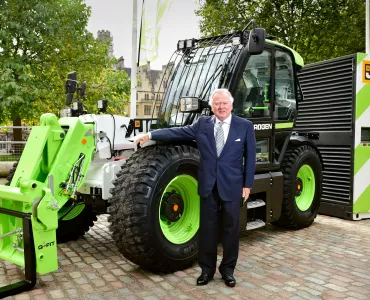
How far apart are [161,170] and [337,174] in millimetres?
4083

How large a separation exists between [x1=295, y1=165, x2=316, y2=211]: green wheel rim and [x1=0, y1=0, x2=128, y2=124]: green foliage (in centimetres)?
1062

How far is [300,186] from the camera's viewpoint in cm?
651

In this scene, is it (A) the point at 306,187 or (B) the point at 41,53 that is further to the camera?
(B) the point at 41,53

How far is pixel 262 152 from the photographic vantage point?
5746mm

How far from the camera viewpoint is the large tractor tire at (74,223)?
5.59m

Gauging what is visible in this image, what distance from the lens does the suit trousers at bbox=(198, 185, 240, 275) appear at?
413 cm

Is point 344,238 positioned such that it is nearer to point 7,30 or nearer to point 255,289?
point 255,289

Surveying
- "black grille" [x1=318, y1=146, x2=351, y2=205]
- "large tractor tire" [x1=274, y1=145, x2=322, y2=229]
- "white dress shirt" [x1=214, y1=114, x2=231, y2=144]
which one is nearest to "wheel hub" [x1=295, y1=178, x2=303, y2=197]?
"large tractor tire" [x1=274, y1=145, x2=322, y2=229]

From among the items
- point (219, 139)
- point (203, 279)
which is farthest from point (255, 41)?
point (203, 279)

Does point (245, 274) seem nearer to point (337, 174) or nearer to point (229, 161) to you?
point (229, 161)

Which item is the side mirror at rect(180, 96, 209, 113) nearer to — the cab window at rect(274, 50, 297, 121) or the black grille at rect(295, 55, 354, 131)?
the cab window at rect(274, 50, 297, 121)

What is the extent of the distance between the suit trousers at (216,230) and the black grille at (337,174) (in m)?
3.68

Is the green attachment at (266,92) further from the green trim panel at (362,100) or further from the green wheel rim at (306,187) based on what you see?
the green trim panel at (362,100)

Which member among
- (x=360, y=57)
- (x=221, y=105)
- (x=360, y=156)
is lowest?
(x=360, y=156)
